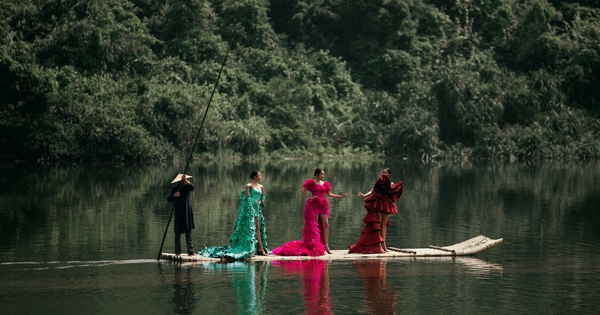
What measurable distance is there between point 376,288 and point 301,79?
5446cm

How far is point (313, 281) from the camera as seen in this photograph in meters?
18.0

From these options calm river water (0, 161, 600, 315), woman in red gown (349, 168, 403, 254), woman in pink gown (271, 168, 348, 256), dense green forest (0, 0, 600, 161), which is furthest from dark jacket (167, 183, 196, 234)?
dense green forest (0, 0, 600, 161)

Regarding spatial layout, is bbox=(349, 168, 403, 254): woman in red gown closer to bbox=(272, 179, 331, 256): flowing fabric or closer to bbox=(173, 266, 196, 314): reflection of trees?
bbox=(272, 179, 331, 256): flowing fabric

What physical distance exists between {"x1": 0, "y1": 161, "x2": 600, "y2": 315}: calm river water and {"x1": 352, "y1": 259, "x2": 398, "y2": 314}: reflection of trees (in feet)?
0.12

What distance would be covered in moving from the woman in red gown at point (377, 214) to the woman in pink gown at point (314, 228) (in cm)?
68

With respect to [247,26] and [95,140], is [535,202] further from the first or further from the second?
[247,26]

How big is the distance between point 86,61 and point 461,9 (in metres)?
32.4

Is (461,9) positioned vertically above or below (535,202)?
above

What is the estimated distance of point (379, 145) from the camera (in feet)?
Result: 217

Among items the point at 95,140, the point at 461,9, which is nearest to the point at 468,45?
the point at 461,9

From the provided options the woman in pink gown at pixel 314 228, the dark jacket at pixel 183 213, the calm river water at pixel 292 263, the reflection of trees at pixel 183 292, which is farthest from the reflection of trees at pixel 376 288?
the dark jacket at pixel 183 213

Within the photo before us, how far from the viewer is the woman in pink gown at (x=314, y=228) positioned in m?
20.3

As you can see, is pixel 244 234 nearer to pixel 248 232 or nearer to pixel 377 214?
pixel 248 232

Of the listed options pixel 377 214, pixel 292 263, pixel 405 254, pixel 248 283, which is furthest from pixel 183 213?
pixel 405 254
